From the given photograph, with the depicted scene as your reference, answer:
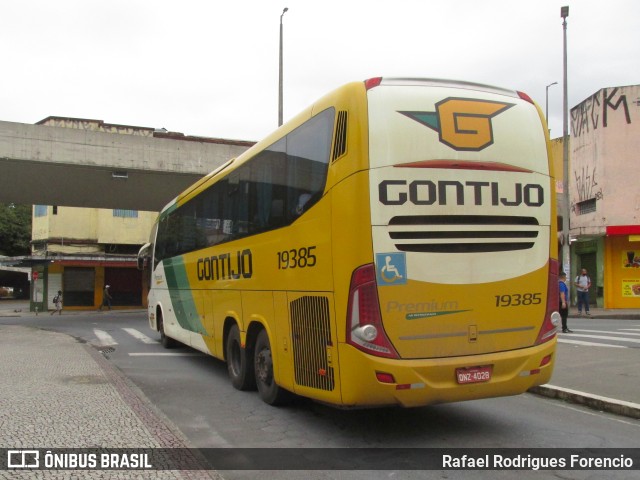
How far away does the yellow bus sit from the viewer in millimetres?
5305

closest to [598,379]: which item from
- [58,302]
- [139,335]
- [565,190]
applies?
[139,335]

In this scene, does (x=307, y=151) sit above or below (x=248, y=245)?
above

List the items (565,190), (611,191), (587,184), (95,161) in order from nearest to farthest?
(95,161)
(565,190)
(611,191)
(587,184)

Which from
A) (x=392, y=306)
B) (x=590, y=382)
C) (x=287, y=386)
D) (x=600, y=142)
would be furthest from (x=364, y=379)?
(x=600, y=142)

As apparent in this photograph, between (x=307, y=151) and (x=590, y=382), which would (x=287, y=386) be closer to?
(x=307, y=151)

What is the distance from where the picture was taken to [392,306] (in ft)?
17.4

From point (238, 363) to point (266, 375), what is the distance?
53.6 inches

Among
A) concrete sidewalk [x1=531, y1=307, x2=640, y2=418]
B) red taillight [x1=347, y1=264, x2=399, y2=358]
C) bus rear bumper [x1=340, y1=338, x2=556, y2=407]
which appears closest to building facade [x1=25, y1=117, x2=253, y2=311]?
concrete sidewalk [x1=531, y1=307, x2=640, y2=418]

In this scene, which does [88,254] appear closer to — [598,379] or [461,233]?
[598,379]

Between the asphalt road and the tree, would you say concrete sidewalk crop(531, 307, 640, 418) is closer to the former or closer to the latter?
the asphalt road

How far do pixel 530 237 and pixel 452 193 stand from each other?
1.06 metres

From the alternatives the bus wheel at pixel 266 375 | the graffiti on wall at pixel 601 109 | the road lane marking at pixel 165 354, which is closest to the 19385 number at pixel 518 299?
the bus wheel at pixel 266 375

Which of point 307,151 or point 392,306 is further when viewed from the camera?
point 307,151

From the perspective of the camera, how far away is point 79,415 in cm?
648
